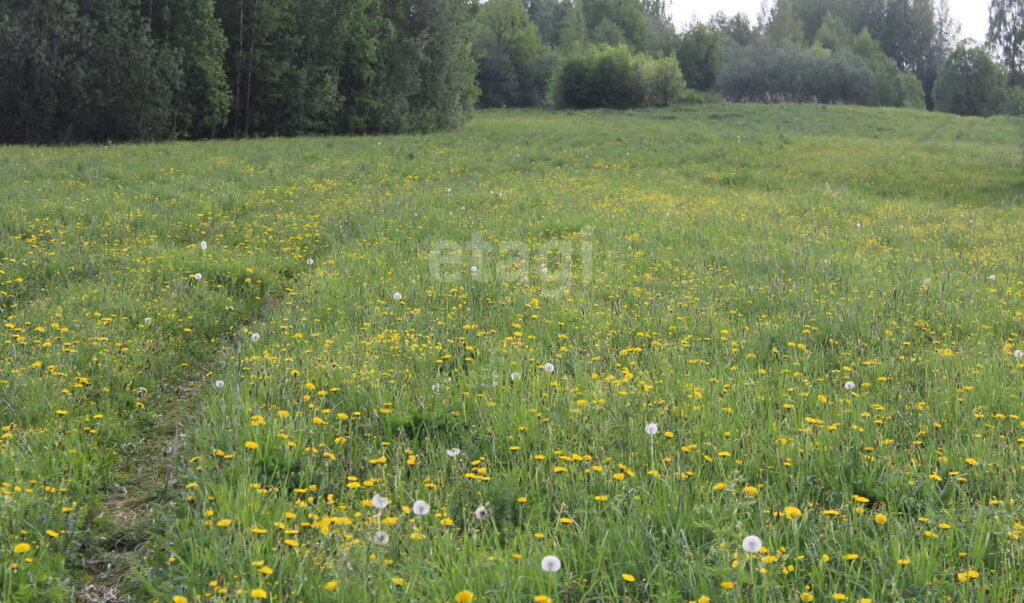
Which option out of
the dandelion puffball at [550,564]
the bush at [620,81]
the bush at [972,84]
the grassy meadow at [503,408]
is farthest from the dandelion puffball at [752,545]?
the bush at [972,84]

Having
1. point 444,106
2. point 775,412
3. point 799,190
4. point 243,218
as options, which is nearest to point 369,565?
point 775,412

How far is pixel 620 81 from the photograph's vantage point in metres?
58.7

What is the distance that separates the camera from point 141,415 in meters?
4.79

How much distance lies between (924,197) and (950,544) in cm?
1477

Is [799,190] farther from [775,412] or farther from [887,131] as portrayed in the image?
[887,131]

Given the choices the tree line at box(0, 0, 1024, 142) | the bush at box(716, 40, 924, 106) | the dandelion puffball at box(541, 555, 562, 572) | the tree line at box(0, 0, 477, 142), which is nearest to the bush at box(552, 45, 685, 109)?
the tree line at box(0, 0, 1024, 142)

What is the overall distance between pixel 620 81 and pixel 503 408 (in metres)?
57.6

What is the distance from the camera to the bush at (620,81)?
58.5m

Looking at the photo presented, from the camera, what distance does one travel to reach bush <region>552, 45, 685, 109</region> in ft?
192

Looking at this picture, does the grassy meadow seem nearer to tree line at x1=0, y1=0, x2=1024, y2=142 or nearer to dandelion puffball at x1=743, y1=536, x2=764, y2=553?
dandelion puffball at x1=743, y1=536, x2=764, y2=553

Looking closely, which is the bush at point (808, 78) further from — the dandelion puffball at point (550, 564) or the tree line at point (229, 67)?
the dandelion puffball at point (550, 564)

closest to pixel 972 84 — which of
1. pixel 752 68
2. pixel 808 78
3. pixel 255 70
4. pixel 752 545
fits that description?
pixel 808 78

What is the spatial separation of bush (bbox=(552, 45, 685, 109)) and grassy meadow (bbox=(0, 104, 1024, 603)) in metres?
49.8

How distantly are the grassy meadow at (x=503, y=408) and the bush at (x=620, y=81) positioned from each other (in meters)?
49.8
